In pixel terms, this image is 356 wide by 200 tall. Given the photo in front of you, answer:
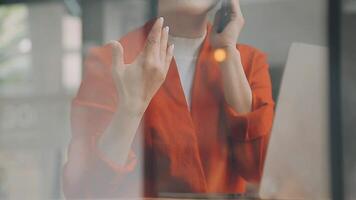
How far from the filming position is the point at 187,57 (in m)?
1.54

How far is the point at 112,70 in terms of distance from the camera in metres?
1.56

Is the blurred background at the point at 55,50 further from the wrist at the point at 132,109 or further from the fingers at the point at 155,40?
the wrist at the point at 132,109

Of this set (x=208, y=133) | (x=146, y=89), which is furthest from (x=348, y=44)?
(x=146, y=89)

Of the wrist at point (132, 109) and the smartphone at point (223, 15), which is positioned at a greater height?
the smartphone at point (223, 15)

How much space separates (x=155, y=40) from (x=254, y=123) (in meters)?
0.36

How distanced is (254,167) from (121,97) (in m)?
0.41

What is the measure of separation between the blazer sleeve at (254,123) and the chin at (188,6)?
16cm

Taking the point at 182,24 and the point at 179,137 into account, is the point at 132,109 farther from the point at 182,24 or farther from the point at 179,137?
the point at 182,24

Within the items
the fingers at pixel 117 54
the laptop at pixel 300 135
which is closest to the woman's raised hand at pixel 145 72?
the fingers at pixel 117 54

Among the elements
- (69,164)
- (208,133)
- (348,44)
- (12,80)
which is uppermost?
(348,44)

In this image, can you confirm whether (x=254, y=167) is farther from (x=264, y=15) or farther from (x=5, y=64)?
(x=5, y=64)

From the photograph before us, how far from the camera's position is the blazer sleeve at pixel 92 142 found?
155 centimetres

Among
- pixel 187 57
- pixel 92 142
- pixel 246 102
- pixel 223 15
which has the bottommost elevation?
pixel 92 142

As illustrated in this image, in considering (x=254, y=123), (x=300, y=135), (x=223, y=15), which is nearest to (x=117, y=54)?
(x=223, y=15)
